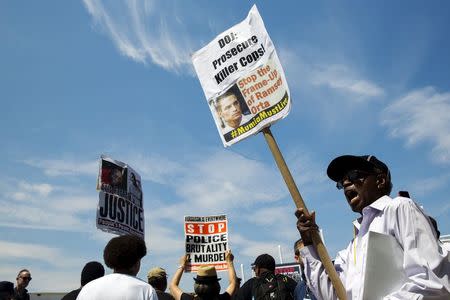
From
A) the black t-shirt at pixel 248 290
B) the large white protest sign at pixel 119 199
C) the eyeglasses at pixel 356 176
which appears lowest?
the eyeglasses at pixel 356 176

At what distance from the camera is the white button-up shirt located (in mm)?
1724

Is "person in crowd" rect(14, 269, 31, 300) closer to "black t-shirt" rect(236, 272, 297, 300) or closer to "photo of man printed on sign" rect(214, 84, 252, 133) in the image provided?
"black t-shirt" rect(236, 272, 297, 300)

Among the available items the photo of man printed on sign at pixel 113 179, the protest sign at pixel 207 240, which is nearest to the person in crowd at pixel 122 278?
the protest sign at pixel 207 240

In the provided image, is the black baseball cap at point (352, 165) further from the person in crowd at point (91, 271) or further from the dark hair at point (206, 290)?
the person in crowd at point (91, 271)

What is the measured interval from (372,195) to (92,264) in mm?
3384

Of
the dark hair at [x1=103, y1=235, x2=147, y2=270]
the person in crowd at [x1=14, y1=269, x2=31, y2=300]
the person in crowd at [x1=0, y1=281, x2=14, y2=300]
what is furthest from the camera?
the person in crowd at [x1=14, y1=269, x2=31, y2=300]

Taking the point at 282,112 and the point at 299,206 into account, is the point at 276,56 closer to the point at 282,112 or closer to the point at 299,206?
the point at 282,112

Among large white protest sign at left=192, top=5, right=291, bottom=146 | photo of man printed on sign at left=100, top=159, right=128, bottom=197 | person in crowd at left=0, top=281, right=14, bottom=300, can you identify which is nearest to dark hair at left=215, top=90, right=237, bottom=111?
large white protest sign at left=192, top=5, right=291, bottom=146

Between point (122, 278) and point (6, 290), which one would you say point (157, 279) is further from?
point (6, 290)

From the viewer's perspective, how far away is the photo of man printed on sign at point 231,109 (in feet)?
10.5

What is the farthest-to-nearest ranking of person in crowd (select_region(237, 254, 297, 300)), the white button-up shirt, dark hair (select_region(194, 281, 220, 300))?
1. person in crowd (select_region(237, 254, 297, 300))
2. dark hair (select_region(194, 281, 220, 300))
3. the white button-up shirt

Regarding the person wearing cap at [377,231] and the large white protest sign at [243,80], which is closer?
the person wearing cap at [377,231]

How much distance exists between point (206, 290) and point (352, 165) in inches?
96.1

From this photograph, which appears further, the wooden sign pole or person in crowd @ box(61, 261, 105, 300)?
person in crowd @ box(61, 261, 105, 300)
